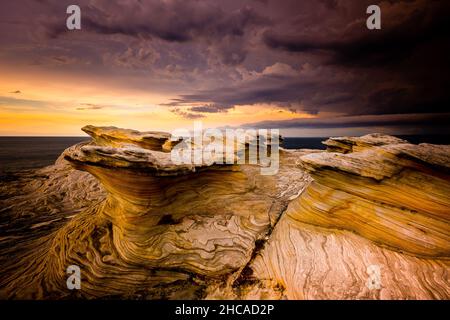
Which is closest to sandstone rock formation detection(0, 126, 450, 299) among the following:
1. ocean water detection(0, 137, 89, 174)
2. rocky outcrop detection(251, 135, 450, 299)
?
rocky outcrop detection(251, 135, 450, 299)

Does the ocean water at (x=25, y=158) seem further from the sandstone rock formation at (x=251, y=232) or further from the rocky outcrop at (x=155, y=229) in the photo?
the sandstone rock formation at (x=251, y=232)

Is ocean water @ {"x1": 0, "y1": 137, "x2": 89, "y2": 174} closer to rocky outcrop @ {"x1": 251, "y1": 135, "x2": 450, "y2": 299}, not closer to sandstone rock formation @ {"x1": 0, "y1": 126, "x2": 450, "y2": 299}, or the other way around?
sandstone rock formation @ {"x1": 0, "y1": 126, "x2": 450, "y2": 299}

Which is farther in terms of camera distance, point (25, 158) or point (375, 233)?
point (25, 158)

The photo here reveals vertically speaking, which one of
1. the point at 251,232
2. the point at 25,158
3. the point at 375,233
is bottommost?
the point at 251,232

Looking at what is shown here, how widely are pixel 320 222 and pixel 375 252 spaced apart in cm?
170

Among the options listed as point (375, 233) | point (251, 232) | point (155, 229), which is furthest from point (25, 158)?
point (375, 233)

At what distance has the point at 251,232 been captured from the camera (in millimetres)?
8703

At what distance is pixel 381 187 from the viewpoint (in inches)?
267

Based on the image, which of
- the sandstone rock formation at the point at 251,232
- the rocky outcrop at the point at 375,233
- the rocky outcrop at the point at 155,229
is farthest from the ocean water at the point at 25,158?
the rocky outcrop at the point at 375,233

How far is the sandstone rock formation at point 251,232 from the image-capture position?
630 centimetres

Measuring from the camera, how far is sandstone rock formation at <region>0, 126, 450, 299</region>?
630 cm

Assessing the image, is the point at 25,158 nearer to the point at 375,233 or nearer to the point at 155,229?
the point at 155,229

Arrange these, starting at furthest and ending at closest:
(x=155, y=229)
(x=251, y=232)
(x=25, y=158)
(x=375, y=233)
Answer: (x=25, y=158), (x=155, y=229), (x=251, y=232), (x=375, y=233)

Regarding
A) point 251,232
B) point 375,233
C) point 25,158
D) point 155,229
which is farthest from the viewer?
point 25,158
